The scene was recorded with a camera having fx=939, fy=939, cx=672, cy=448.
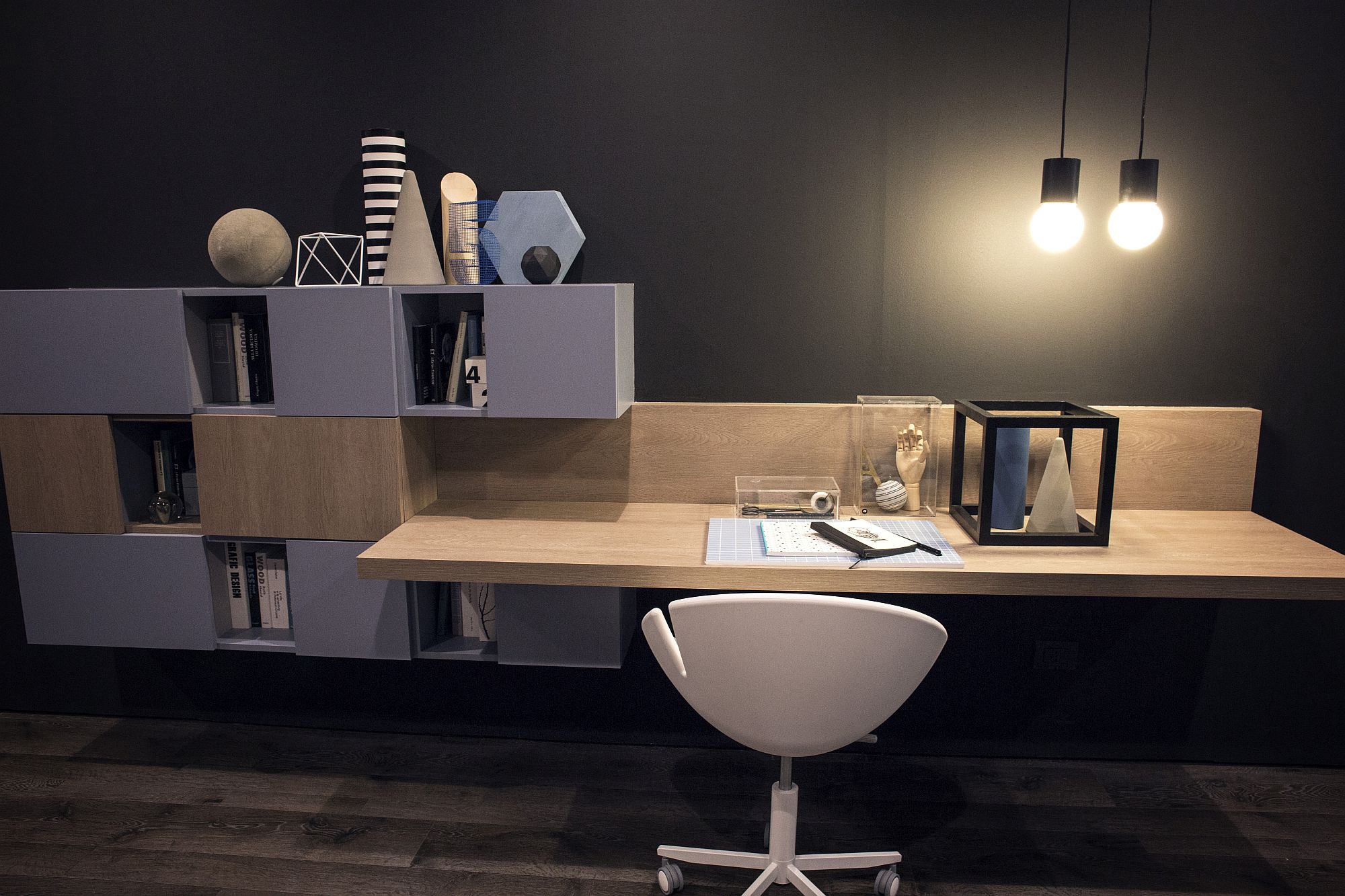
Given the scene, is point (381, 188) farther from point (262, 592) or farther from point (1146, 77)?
point (1146, 77)

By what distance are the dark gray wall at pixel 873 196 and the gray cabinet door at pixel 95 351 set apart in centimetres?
36

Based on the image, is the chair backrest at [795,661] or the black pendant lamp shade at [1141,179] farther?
the black pendant lamp shade at [1141,179]

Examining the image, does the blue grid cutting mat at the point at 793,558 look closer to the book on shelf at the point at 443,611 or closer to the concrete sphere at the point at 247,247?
the book on shelf at the point at 443,611

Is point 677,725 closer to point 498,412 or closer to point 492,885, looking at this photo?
point 492,885

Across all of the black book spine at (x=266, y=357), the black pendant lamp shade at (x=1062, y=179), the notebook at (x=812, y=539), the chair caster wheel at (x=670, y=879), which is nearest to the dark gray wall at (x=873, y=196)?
the black pendant lamp shade at (x=1062, y=179)

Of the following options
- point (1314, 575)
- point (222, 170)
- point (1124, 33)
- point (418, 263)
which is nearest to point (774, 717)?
point (1314, 575)

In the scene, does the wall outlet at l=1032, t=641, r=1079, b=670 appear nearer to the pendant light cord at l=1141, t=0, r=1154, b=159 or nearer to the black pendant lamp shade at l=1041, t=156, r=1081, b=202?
the black pendant lamp shade at l=1041, t=156, r=1081, b=202

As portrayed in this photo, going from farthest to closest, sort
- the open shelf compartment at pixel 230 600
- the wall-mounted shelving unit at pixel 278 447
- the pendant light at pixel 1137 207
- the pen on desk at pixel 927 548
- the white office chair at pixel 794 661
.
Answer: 1. the open shelf compartment at pixel 230 600
2. the wall-mounted shelving unit at pixel 278 447
3. the pendant light at pixel 1137 207
4. the pen on desk at pixel 927 548
5. the white office chair at pixel 794 661

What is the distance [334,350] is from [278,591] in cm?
76

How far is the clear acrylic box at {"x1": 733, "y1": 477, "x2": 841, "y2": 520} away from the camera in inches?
97.4

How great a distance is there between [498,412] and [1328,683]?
2.46 m

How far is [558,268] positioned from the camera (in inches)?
96.0

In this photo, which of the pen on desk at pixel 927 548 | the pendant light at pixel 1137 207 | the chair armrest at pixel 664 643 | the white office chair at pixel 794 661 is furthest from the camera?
the pendant light at pixel 1137 207

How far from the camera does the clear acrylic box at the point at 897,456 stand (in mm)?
2488
